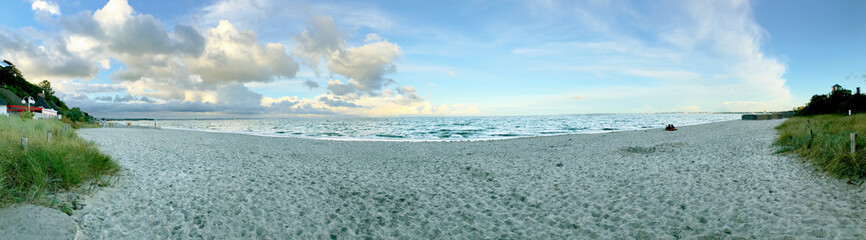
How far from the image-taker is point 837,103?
37812 millimetres

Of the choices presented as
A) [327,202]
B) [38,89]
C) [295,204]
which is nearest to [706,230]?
[327,202]

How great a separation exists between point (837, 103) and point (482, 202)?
52.3 metres

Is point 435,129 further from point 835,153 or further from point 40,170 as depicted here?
point 40,170

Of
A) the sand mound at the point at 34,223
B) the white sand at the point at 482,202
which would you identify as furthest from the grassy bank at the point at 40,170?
the white sand at the point at 482,202

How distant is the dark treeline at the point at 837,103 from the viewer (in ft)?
105

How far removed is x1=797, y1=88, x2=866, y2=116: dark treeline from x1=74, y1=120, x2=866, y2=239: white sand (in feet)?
116

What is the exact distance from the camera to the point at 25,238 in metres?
4.48

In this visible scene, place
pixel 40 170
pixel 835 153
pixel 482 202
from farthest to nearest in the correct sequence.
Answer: pixel 835 153 → pixel 482 202 → pixel 40 170

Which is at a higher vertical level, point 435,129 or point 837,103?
point 837,103

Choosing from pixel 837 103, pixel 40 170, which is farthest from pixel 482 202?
pixel 837 103

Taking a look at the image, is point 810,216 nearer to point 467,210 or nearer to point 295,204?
point 467,210

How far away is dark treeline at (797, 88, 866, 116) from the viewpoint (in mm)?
32094

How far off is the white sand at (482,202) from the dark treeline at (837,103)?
35.4 meters

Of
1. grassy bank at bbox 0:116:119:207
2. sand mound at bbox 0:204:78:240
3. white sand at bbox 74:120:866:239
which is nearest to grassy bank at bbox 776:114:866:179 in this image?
white sand at bbox 74:120:866:239
